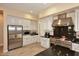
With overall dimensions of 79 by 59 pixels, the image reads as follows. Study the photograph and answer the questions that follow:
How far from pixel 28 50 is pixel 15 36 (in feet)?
1.52

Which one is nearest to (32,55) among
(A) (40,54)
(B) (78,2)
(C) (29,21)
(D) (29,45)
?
(A) (40,54)

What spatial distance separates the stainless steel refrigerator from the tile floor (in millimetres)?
130

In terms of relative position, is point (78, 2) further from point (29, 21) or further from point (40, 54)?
point (40, 54)

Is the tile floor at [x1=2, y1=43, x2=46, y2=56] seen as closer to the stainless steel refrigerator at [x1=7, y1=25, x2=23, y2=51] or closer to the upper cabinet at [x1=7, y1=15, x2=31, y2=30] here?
the stainless steel refrigerator at [x1=7, y1=25, x2=23, y2=51]

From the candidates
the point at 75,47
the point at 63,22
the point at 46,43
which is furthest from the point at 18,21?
the point at 75,47

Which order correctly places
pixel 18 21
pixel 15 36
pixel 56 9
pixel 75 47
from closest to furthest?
pixel 75 47 → pixel 56 9 → pixel 18 21 → pixel 15 36

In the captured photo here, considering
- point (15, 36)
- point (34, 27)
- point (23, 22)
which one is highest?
point (23, 22)

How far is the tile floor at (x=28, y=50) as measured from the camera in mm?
2082

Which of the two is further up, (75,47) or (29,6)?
(29,6)

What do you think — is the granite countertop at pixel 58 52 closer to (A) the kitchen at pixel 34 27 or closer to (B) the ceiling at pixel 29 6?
(A) the kitchen at pixel 34 27

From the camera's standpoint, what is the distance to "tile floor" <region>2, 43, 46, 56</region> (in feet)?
6.83

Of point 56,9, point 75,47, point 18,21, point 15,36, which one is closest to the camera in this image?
point 75,47

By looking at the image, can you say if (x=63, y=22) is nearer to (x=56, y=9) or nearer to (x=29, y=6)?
(x=56, y=9)

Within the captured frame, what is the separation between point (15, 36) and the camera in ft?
7.70
